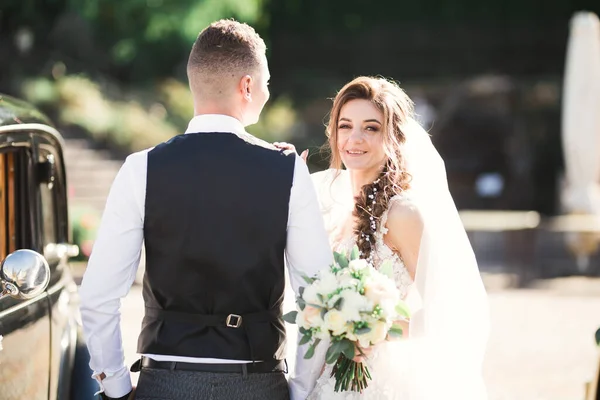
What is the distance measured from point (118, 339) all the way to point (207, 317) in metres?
0.34

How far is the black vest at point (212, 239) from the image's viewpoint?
2740 mm

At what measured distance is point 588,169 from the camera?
42.5 feet

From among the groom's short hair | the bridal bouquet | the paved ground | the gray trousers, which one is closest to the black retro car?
the gray trousers

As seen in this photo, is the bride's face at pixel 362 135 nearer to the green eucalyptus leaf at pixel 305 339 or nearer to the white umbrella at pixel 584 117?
the green eucalyptus leaf at pixel 305 339

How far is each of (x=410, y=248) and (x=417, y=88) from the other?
16736 millimetres

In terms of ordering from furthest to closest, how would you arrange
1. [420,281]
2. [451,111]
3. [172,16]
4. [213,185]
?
[451,111] < [172,16] < [420,281] < [213,185]

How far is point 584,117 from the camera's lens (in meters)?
13.0

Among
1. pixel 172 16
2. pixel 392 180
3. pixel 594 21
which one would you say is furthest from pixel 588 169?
pixel 392 180

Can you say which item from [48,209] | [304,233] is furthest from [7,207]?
[304,233]

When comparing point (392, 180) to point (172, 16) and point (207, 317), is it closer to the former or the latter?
point (207, 317)

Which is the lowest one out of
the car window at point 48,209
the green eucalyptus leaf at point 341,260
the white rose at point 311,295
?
the white rose at point 311,295

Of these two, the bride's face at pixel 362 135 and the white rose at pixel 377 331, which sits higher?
the bride's face at pixel 362 135

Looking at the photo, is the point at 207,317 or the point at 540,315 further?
the point at 540,315

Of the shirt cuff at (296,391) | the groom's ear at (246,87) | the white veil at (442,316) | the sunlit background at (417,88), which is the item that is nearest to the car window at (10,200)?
the groom's ear at (246,87)
